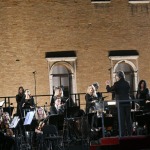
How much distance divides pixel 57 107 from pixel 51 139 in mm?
3111

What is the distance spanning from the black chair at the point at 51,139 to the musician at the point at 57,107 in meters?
1.69

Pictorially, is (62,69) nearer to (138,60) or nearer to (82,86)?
(82,86)

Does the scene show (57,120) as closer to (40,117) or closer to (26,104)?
(40,117)

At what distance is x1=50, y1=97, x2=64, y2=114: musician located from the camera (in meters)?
26.1

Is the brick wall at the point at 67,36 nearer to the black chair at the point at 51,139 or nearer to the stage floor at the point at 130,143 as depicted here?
the black chair at the point at 51,139

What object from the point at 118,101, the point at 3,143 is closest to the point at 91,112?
the point at 118,101

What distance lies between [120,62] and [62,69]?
8.53 feet

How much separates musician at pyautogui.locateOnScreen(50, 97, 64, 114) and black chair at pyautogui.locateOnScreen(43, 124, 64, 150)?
1.69m

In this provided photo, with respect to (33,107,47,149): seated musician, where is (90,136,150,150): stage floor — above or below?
below

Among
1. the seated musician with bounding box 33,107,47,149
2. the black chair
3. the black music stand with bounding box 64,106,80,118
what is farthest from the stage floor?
the black music stand with bounding box 64,106,80,118

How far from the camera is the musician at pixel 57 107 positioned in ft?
85.8

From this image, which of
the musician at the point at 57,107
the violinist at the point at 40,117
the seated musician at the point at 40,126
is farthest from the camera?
the musician at the point at 57,107

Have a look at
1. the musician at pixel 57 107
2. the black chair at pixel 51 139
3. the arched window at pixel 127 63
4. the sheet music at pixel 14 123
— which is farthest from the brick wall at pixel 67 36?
the black chair at pixel 51 139

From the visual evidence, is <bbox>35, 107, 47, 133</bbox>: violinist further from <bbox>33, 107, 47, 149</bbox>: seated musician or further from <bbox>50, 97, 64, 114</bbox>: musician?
<bbox>50, 97, 64, 114</bbox>: musician
